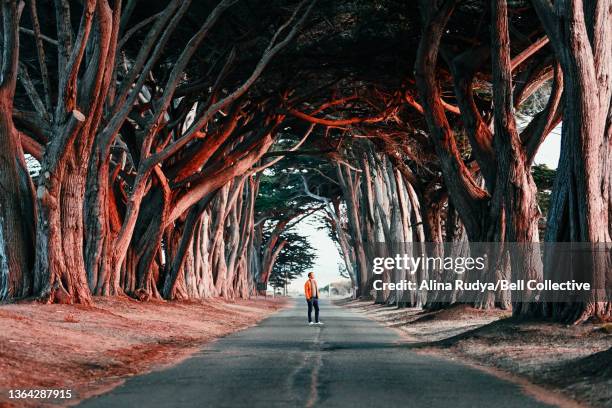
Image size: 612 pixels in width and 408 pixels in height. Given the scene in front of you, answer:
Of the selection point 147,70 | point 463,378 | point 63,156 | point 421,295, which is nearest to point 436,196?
point 421,295

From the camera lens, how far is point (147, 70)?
19.2m

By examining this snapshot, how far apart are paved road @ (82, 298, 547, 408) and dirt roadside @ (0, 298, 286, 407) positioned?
50 cm

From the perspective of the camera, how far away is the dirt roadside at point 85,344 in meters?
9.41

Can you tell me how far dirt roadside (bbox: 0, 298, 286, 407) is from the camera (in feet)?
30.9

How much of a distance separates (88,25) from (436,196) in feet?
51.5

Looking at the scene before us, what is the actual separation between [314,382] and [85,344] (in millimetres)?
4754

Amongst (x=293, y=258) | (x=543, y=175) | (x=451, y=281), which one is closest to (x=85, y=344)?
(x=451, y=281)

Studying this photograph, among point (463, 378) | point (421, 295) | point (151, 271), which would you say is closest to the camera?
point (463, 378)

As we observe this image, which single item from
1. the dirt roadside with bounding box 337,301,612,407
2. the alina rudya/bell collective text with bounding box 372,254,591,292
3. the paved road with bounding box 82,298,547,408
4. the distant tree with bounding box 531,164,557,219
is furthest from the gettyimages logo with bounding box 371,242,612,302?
the distant tree with bounding box 531,164,557,219

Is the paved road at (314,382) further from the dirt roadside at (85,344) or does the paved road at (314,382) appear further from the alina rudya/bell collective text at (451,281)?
the alina rudya/bell collective text at (451,281)

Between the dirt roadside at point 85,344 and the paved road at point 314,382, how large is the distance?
50cm

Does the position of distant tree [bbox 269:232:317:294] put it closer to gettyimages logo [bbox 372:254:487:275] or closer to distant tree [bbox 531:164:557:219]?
gettyimages logo [bbox 372:254:487:275]

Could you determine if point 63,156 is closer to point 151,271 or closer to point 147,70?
point 147,70

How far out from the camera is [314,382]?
927cm
